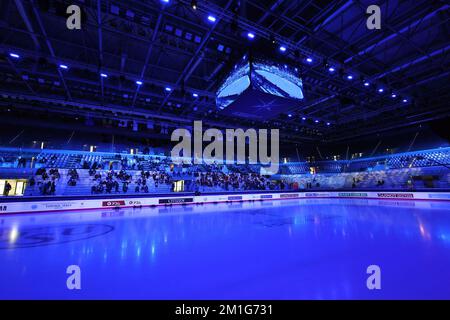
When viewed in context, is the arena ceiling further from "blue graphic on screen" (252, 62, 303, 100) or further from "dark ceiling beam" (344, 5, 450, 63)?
"blue graphic on screen" (252, 62, 303, 100)

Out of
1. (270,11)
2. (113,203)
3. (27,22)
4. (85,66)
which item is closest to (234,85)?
(270,11)

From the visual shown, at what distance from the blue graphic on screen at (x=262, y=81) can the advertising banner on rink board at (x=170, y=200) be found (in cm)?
916

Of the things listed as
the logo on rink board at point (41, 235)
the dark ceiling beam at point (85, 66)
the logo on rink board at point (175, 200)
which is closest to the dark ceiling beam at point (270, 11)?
the dark ceiling beam at point (85, 66)

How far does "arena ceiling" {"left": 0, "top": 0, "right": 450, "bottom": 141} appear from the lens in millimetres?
6965

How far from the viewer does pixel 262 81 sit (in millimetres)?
7164

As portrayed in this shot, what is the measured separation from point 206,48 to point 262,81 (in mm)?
3265

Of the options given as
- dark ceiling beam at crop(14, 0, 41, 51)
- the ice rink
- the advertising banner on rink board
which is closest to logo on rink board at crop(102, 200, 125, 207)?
the advertising banner on rink board

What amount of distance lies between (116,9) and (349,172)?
2494cm

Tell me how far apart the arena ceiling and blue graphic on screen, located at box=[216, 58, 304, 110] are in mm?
724

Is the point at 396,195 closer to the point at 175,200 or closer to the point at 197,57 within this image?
the point at 175,200

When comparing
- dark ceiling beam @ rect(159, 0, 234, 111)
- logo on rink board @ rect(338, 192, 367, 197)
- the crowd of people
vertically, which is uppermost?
dark ceiling beam @ rect(159, 0, 234, 111)

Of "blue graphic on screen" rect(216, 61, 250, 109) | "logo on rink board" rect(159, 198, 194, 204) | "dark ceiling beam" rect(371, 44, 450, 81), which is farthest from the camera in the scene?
"logo on rink board" rect(159, 198, 194, 204)
